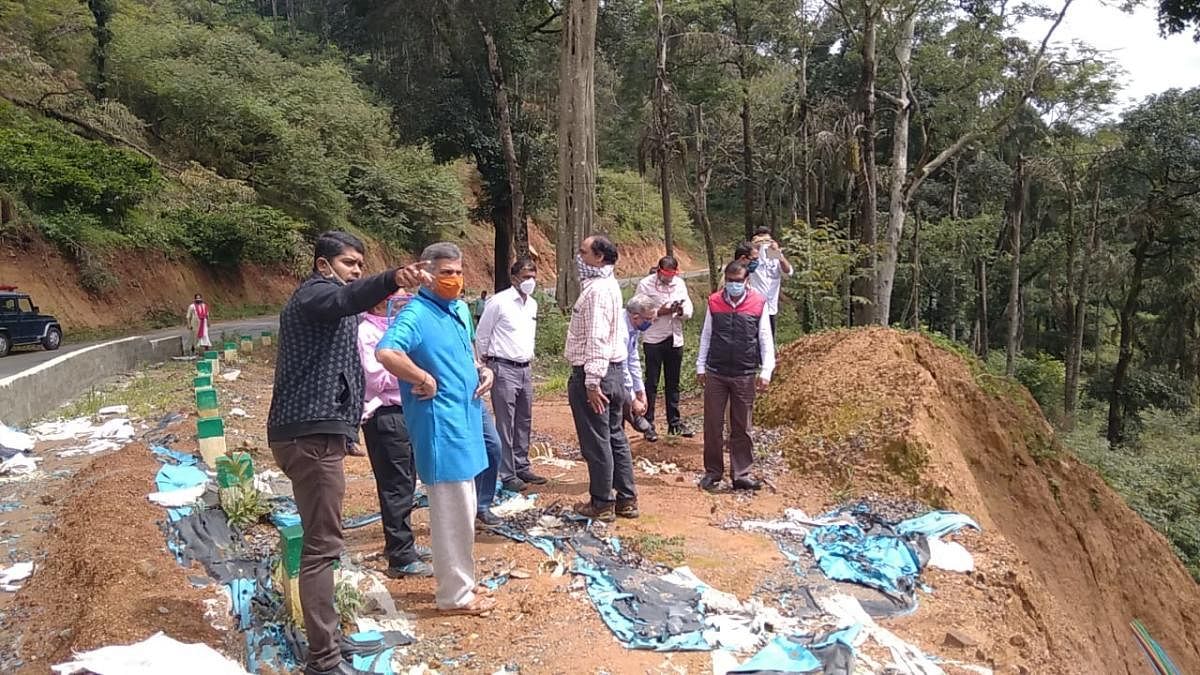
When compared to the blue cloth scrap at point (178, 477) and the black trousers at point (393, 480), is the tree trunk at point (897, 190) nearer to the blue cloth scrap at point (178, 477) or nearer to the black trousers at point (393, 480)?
the black trousers at point (393, 480)

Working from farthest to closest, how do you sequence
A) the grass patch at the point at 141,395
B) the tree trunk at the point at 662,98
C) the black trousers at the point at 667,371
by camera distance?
the tree trunk at the point at 662,98 → the grass patch at the point at 141,395 → the black trousers at the point at 667,371

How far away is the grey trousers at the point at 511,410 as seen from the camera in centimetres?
582

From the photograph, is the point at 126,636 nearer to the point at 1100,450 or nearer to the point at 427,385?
the point at 427,385

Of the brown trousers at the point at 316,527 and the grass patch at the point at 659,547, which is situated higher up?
the brown trousers at the point at 316,527

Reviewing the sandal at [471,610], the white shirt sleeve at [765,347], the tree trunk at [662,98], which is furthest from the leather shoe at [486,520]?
the tree trunk at [662,98]

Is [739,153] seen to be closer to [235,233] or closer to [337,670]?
[235,233]

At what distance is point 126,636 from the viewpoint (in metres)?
3.44

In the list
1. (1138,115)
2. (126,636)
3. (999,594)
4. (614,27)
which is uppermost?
(614,27)

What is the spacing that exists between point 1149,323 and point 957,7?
57.1 feet

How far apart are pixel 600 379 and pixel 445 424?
149cm

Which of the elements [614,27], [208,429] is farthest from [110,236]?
[208,429]

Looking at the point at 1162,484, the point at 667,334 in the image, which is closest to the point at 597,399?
the point at 667,334

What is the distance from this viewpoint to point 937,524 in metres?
5.49

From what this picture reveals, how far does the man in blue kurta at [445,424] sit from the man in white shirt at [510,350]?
6.19 feet
